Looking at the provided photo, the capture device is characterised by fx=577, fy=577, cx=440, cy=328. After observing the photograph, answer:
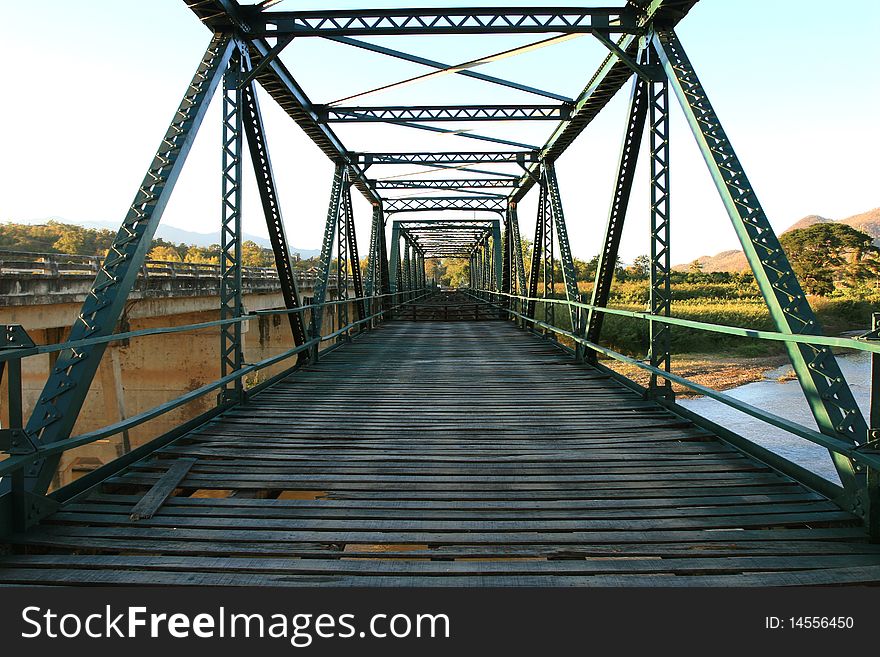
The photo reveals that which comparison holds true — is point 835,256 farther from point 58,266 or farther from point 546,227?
point 58,266

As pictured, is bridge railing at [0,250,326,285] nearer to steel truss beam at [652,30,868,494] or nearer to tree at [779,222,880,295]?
steel truss beam at [652,30,868,494]

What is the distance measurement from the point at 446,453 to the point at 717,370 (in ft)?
89.6

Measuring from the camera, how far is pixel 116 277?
178 inches

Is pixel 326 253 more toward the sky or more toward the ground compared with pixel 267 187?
more toward the ground

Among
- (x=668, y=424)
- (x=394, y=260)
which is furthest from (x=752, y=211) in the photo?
(x=394, y=260)

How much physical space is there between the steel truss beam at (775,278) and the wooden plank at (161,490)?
4.09 m

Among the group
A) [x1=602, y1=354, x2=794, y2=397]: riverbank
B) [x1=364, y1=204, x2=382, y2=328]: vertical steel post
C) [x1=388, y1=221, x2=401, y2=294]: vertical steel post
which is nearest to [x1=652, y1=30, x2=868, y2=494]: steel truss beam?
[x1=364, y1=204, x2=382, y2=328]: vertical steel post

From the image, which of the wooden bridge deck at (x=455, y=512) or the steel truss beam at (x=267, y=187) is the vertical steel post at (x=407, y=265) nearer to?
the steel truss beam at (x=267, y=187)

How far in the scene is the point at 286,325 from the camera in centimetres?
3462

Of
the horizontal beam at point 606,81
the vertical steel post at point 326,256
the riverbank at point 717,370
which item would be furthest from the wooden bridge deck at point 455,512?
the riverbank at point 717,370

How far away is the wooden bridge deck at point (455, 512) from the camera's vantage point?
2.77 meters

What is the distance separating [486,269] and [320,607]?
34408 millimetres

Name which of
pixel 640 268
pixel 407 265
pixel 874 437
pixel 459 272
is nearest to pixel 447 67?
pixel 874 437

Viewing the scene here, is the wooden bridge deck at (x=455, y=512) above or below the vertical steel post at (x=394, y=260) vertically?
below
